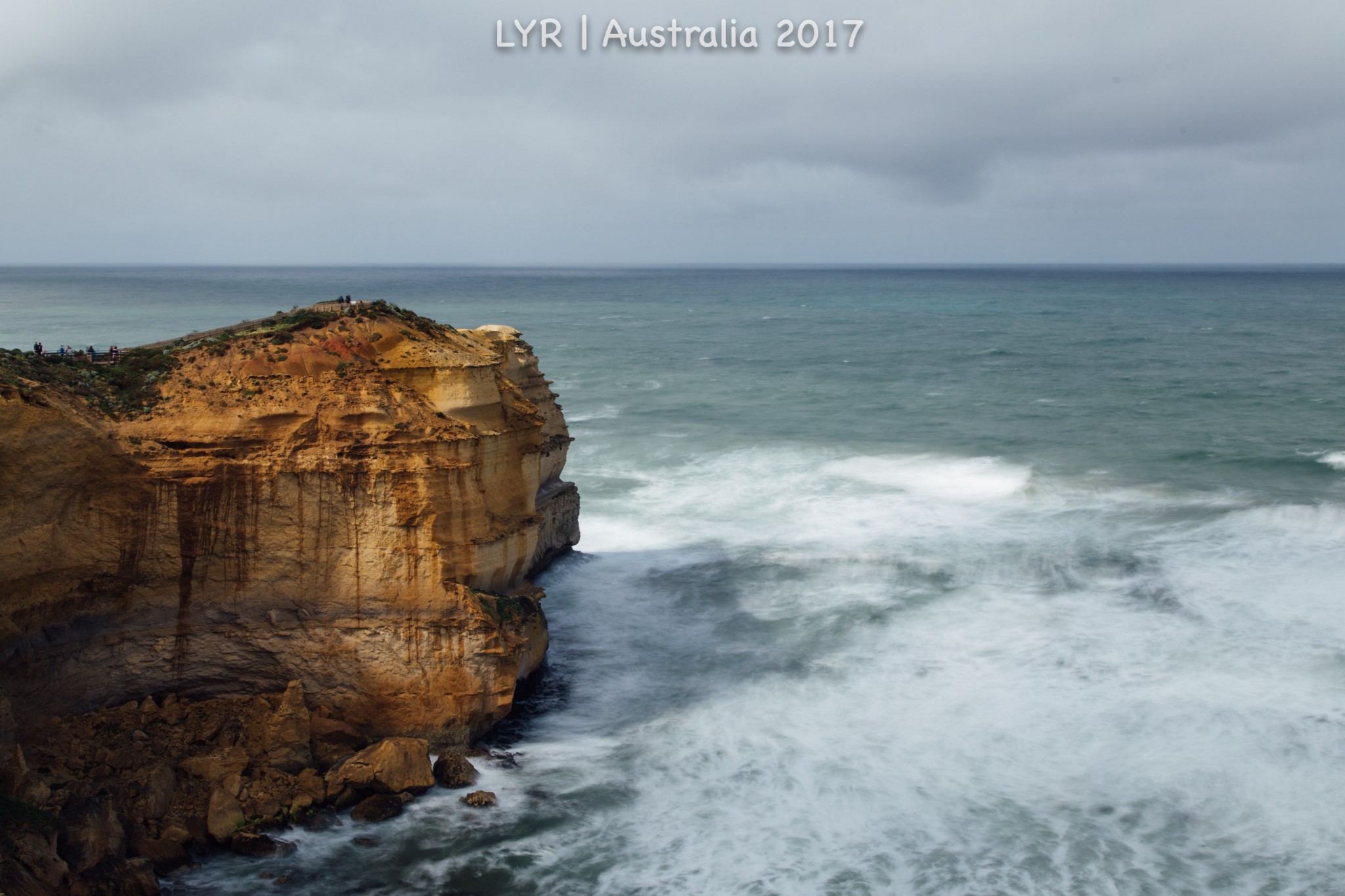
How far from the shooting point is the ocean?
14.5 meters

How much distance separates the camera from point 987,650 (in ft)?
69.7

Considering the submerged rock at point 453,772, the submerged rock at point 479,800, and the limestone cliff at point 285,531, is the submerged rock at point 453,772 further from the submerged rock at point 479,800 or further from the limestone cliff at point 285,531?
the limestone cliff at point 285,531

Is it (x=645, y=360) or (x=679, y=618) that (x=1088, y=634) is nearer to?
(x=679, y=618)

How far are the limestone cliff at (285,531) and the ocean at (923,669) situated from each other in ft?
8.27

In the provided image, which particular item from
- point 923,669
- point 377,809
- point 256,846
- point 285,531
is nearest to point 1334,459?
point 923,669

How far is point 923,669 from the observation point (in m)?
20.5

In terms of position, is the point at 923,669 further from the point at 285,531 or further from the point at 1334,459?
the point at 1334,459

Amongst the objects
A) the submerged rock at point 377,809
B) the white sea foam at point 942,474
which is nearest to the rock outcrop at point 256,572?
the submerged rock at point 377,809

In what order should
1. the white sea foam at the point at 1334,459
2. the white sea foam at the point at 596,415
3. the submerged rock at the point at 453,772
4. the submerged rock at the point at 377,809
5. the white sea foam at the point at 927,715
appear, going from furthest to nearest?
the white sea foam at the point at 596,415, the white sea foam at the point at 1334,459, the submerged rock at the point at 453,772, the submerged rock at the point at 377,809, the white sea foam at the point at 927,715

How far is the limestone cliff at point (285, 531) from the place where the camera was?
613 inches

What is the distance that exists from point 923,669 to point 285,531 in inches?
462

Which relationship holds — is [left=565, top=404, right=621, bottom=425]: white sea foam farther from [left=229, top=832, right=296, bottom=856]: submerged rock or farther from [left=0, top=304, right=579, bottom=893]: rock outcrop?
[left=229, top=832, right=296, bottom=856]: submerged rock

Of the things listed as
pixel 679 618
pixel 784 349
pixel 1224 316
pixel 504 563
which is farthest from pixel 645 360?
pixel 1224 316

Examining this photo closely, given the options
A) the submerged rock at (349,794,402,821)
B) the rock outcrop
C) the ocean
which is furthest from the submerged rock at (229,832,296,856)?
the submerged rock at (349,794,402,821)
